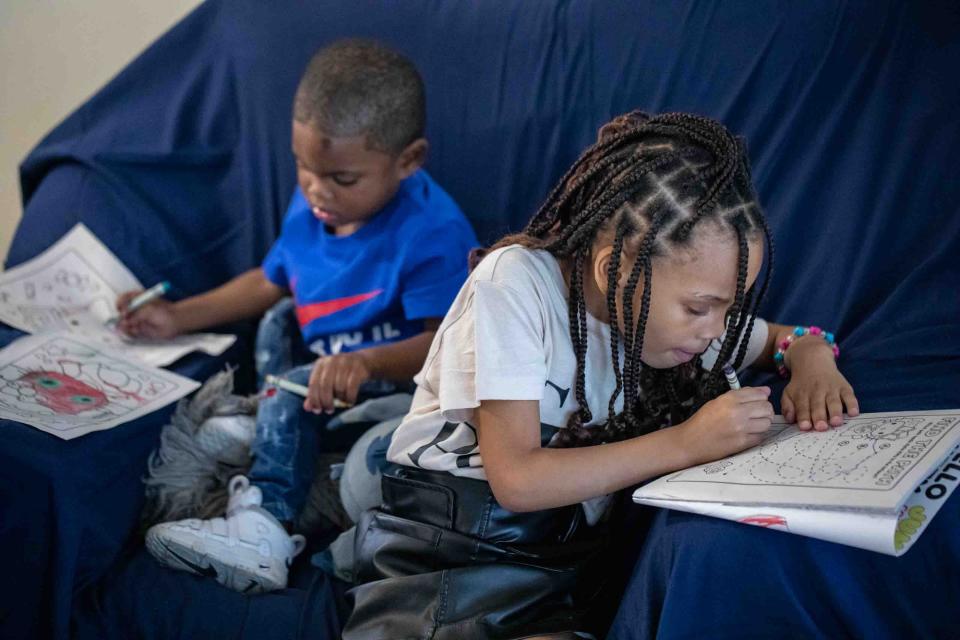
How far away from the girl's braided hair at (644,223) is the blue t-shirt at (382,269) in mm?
343

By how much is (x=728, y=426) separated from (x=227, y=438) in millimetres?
763

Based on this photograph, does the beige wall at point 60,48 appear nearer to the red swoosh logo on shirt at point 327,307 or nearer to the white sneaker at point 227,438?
the red swoosh logo on shirt at point 327,307

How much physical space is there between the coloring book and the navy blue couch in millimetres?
33

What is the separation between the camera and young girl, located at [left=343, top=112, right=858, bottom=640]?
930mm

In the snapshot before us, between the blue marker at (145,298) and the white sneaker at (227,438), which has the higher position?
the blue marker at (145,298)

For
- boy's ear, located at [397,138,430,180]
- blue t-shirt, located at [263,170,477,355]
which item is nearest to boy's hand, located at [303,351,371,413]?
blue t-shirt, located at [263,170,477,355]

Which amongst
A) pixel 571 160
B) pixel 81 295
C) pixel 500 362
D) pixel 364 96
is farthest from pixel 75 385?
pixel 571 160

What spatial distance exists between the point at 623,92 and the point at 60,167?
3.35ft

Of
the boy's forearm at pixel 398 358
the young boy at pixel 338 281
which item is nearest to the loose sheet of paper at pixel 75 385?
the young boy at pixel 338 281

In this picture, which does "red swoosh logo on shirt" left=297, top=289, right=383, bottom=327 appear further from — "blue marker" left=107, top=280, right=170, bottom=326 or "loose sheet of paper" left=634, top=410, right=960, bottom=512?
"loose sheet of paper" left=634, top=410, right=960, bottom=512

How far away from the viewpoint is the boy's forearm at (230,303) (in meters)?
1.58

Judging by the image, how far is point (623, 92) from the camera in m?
1.44

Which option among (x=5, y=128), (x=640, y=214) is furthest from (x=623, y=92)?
(x=5, y=128)

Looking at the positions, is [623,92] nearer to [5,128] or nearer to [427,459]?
[427,459]
